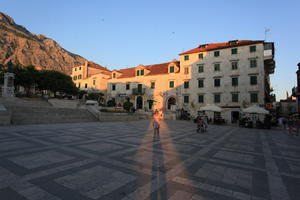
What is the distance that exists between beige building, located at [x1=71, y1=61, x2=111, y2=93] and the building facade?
342 inches

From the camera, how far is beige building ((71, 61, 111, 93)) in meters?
42.6

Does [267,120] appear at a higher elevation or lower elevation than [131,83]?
lower

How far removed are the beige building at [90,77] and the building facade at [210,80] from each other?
8.68 m

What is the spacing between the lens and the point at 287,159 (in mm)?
5605

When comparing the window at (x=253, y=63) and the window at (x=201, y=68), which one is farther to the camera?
the window at (x=201, y=68)

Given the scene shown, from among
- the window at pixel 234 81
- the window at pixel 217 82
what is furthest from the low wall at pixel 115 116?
the window at pixel 234 81

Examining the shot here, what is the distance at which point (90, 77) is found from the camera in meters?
44.4

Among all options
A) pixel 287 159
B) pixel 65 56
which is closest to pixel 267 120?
pixel 287 159

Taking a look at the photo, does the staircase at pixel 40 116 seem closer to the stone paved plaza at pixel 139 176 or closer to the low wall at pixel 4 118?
the low wall at pixel 4 118

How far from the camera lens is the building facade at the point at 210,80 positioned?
2481 centimetres

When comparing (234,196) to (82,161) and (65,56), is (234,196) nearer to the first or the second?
(82,161)

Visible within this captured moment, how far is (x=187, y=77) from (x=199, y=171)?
91.5 feet

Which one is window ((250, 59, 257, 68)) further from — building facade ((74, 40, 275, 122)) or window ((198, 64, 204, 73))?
window ((198, 64, 204, 73))

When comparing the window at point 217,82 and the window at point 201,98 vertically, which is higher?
the window at point 217,82
